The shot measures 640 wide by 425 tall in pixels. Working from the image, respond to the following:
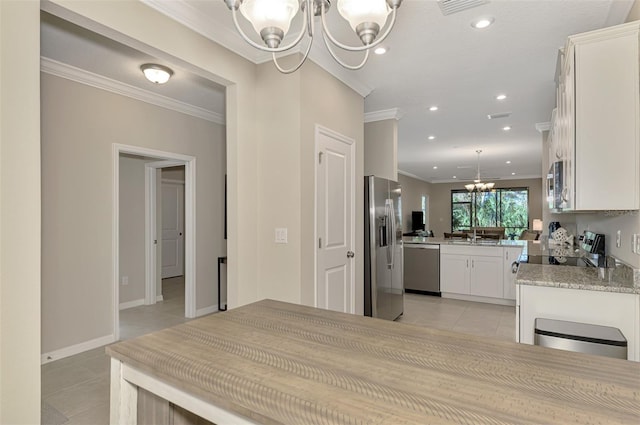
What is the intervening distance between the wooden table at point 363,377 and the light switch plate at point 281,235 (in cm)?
142

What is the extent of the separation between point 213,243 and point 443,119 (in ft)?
11.7

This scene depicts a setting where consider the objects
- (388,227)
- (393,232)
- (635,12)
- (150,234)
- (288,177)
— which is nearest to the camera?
(635,12)

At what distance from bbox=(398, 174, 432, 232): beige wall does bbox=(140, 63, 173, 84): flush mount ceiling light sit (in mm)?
9078

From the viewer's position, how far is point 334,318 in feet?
4.74

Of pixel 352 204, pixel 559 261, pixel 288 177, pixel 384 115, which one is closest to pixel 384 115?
pixel 384 115

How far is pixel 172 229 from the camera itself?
296 inches

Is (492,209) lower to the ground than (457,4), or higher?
lower

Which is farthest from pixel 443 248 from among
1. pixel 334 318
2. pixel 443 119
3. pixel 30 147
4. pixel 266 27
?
pixel 30 147

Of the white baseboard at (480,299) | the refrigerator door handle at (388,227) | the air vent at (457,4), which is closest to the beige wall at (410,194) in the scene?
the white baseboard at (480,299)

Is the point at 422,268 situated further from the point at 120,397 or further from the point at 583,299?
the point at 120,397

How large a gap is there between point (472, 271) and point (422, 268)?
2.45 ft

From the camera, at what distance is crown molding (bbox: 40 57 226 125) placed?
3048mm

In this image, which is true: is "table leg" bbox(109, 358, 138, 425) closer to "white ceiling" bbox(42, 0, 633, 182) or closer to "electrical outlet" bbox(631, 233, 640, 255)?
"white ceiling" bbox(42, 0, 633, 182)

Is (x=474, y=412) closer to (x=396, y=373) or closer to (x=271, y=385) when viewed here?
(x=396, y=373)
